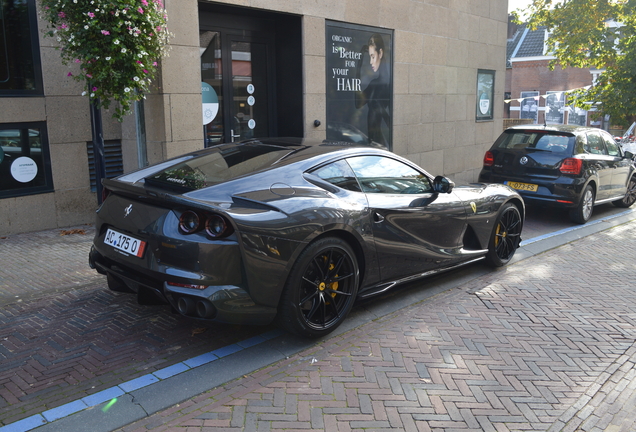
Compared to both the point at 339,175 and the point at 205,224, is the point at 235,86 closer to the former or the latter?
the point at 339,175

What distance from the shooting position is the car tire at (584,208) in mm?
9203

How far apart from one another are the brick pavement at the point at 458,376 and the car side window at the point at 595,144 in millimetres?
4550

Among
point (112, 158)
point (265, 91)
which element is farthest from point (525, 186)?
point (112, 158)

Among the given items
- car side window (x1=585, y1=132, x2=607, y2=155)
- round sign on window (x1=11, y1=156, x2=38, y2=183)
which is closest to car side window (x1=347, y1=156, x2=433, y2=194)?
round sign on window (x1=11, y1=156, x2=38, y2=183)

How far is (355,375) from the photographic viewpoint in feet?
12.6

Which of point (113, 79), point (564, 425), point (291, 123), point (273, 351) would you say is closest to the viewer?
point (564, 425)

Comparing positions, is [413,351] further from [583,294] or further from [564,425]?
[583,294]

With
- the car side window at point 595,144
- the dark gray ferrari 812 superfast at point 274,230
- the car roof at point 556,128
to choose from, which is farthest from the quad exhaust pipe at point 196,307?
the car side window at point 595,144

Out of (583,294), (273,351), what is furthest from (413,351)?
(583,294)

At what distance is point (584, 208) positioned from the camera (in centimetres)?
933

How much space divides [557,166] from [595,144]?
125 centimetres

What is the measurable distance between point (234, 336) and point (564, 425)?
241 centimetres

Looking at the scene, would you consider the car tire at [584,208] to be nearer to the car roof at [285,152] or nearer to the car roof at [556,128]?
the car roof at [556,128]

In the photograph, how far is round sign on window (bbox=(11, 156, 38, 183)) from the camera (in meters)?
7.62
